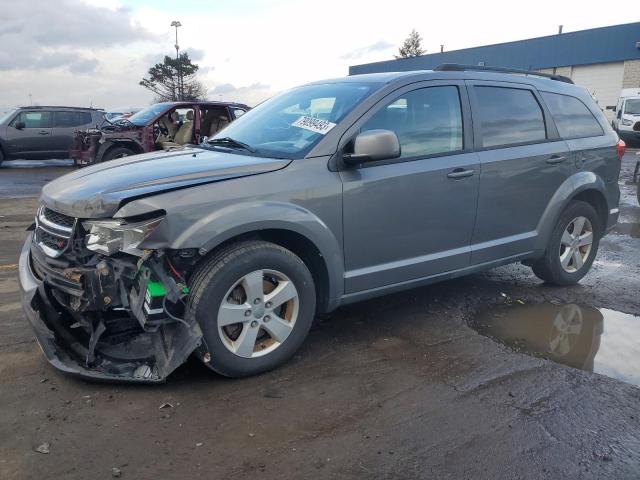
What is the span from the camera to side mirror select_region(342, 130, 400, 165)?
343 centimetres

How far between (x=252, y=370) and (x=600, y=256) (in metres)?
4.92

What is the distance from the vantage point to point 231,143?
4.09 m

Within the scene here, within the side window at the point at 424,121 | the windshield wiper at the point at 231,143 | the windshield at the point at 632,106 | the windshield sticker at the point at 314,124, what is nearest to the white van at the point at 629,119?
the windshield at the point at 632,106

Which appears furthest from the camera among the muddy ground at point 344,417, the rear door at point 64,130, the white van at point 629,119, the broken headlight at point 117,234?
the white van at point 629,119

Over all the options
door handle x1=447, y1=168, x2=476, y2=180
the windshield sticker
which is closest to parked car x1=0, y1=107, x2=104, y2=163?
the windshield sticker

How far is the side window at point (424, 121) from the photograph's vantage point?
3867 mm

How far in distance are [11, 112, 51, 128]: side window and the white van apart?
21013 millimetres

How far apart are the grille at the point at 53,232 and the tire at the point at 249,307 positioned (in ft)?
2.54

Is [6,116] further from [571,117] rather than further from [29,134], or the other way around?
Answer: [571,117]

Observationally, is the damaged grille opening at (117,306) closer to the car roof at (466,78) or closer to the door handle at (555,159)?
the car roof at (466,78)

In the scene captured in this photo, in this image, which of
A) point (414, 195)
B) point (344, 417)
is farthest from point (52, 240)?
point (414, 195)

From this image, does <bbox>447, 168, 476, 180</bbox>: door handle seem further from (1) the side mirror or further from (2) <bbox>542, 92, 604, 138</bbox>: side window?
(2) <bbox>542, 92, 604, 138</bbox>: side window

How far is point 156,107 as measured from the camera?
41.3 ft

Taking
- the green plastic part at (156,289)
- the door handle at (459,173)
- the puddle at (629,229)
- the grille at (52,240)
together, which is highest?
the door handle at (459,173)
